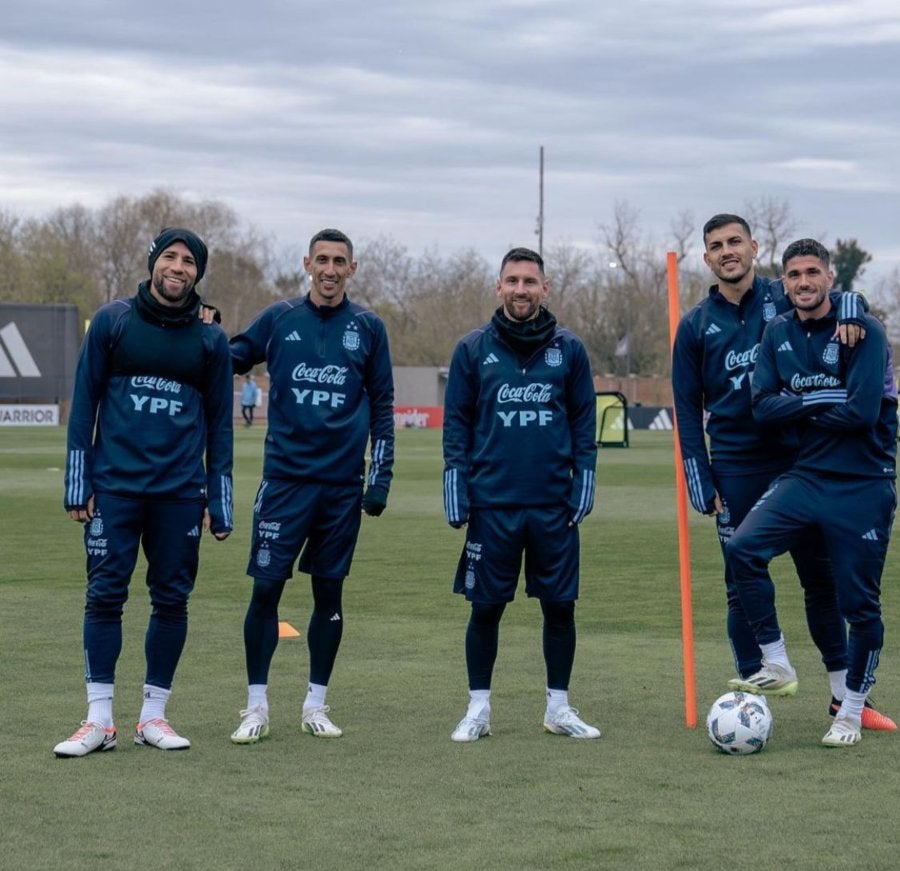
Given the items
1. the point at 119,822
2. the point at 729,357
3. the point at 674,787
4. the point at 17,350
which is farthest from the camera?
the point at 17,350

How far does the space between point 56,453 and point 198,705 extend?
2846 centimetres

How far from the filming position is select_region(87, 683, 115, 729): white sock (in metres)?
6.64

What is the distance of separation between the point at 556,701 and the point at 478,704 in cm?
35

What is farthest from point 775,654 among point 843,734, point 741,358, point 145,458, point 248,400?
point 248,400

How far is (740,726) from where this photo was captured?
21.3 feet

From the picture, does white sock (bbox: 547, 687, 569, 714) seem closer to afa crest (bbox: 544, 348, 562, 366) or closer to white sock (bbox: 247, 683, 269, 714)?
white sock (bbox: 247, 683, 269, 714)

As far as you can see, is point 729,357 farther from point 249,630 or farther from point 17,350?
point 17,350

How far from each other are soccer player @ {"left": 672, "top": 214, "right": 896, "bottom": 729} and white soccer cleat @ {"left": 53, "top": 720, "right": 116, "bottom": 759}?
2.87 m

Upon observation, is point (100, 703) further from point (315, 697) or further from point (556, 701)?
point (556, 701)

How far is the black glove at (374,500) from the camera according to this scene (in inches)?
283

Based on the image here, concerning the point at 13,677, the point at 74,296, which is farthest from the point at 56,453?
the point at 74,296

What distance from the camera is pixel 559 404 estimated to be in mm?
7164

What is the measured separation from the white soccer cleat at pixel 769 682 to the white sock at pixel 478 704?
147 cm

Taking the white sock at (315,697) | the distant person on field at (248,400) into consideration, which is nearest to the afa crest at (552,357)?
the white sock at (315,697)
